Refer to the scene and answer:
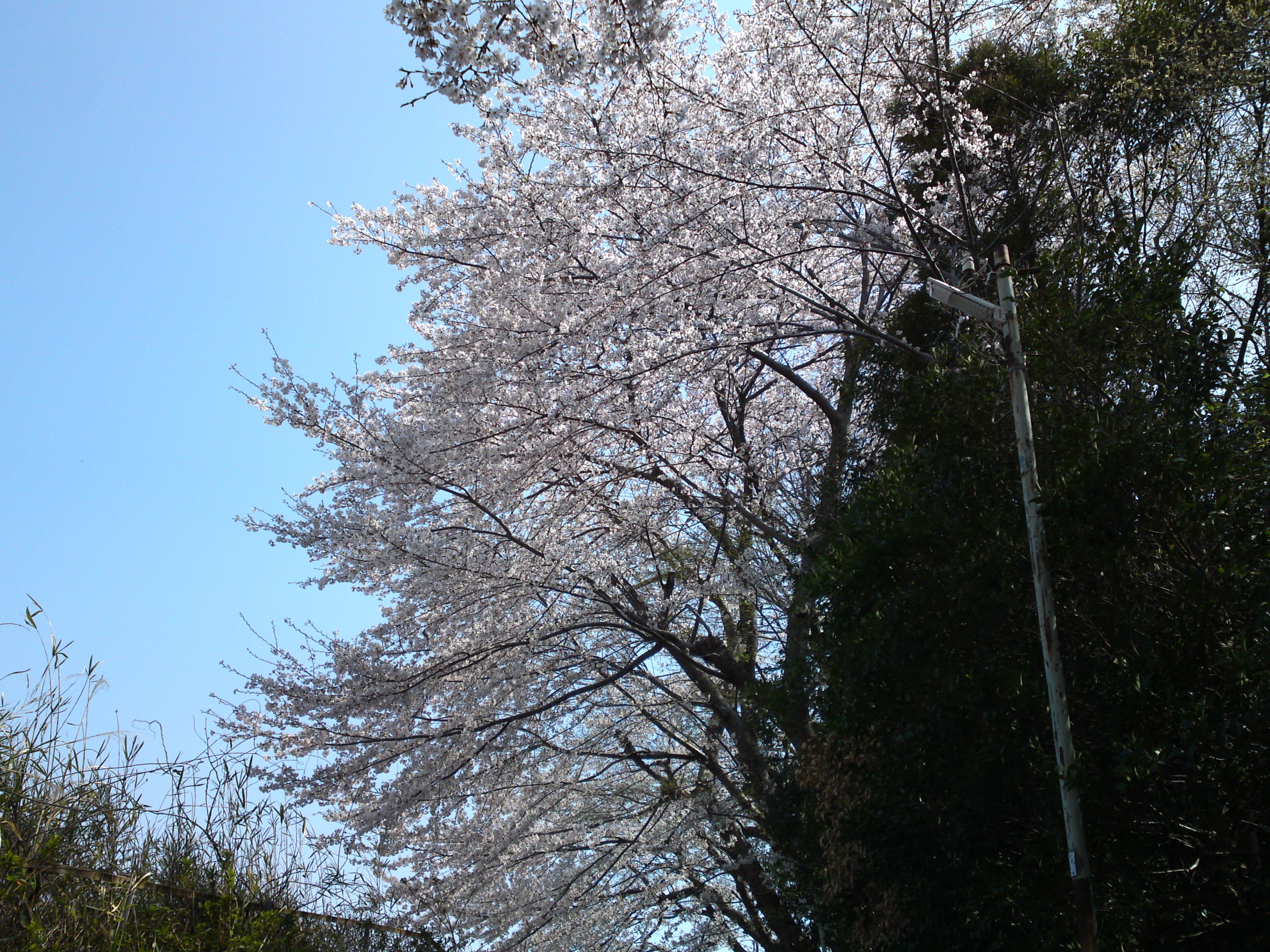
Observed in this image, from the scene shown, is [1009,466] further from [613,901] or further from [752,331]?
[613,901]

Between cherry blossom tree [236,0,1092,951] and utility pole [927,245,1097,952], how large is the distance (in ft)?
7.55

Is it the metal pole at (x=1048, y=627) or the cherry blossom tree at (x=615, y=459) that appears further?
the cherry blossom tree at (x=615, y=459)

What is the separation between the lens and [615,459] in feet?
34.5

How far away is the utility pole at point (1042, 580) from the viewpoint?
5199 mm

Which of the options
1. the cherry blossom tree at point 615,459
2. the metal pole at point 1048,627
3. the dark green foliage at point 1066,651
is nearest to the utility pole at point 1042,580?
the metal pole at point 1048,627

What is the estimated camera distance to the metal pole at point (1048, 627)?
5.19 meters

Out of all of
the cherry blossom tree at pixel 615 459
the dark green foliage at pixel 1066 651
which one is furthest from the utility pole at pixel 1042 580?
the cherry blossom tree at pixel 615 459

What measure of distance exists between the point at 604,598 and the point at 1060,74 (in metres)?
7.87

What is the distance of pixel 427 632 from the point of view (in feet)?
31.8

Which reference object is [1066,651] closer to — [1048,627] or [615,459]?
[1048,627]

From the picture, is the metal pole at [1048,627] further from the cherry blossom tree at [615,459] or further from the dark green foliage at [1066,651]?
the cherry blossom tree at [615,459]

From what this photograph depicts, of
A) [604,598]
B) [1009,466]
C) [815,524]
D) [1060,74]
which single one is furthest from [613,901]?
[1060,74]

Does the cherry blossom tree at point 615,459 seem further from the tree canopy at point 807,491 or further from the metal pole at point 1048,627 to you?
the metal pole at point 1048,627

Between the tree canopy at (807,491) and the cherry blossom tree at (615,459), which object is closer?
the tree canopy at (807,491)
